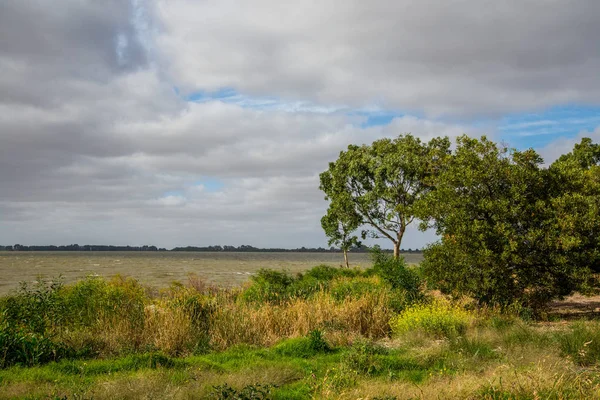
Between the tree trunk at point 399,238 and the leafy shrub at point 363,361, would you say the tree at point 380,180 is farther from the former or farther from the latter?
the leafy shrub at point 363,361

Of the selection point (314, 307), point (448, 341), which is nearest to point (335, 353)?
point (448, 341)

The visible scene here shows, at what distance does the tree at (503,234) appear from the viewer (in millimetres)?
14430

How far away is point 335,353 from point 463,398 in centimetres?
407

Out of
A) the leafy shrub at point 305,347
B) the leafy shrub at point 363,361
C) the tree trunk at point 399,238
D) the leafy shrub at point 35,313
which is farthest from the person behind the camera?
the tree trunk at point 399,238

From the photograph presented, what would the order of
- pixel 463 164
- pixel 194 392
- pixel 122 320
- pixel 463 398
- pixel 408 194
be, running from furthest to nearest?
pixel 408 194 < pixel 463 164 < pixel 122 320 < pixel 194 392 < pixel 463 398

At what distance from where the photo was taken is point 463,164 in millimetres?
16078

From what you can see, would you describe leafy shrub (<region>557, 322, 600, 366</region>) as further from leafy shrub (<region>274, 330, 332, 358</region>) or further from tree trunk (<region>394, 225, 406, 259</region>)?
tree trunk (<region>394, 225, 406, 259</region>)

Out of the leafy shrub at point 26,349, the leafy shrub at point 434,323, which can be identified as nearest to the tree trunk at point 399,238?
the leafy shrub at point 434,323

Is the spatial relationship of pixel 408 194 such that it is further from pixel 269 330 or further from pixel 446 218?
pixel 269 330

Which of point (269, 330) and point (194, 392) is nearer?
point (194, 392)

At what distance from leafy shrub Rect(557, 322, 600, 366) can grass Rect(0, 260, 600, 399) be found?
31 millimetres

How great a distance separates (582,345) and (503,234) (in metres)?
5.37

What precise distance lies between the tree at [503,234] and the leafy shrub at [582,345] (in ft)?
12.8

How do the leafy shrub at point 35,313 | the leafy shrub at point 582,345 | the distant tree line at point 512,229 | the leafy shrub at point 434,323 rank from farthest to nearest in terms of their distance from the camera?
the distant tree line at point 512,229
the leafy shrub at point 434,323
the leafy shrub at point 35,313
the leafy shrub at point 582,345
